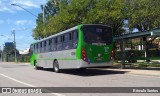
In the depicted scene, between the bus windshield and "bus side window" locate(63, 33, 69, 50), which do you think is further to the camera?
"bus side window" locate(63, 33, 69, 50)

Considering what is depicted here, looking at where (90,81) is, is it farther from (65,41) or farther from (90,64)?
(65,41)

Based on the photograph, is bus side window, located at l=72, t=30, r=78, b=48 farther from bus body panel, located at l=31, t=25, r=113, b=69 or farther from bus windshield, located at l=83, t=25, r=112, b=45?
bus windshield, located at l=83, t=25, r=112, b=45

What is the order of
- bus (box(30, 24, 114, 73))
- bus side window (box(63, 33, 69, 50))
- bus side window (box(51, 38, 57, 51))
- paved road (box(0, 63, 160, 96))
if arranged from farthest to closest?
bus side window (box(51, 38, 57, 51))
bus side window (box(63, 33, 69, 50))
bus (box(30, 24, 114, 73))
paved road (box(0, 63, 160, 96))

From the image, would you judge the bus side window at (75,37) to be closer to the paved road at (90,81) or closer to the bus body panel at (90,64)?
the bus body panel at (90,64)

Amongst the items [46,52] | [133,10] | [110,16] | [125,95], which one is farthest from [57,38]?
[125,95]

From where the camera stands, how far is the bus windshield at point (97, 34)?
67.2ft

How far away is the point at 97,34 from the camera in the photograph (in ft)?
68.3

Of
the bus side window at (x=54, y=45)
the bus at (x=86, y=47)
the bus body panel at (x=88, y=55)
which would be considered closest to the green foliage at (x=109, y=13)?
the bus side window at (x=54, y=45)

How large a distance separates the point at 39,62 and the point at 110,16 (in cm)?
834

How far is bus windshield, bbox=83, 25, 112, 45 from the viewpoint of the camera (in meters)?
20.5

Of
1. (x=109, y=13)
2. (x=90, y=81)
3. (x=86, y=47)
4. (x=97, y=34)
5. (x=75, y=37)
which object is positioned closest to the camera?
(x=90, y=81)

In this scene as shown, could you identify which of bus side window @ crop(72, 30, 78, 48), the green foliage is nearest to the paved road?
bus side window @ crop(72, 30, 78, 48)

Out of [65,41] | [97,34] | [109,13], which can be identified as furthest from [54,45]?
[109,13]

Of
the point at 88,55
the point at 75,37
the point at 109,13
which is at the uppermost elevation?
the point at 109,13
